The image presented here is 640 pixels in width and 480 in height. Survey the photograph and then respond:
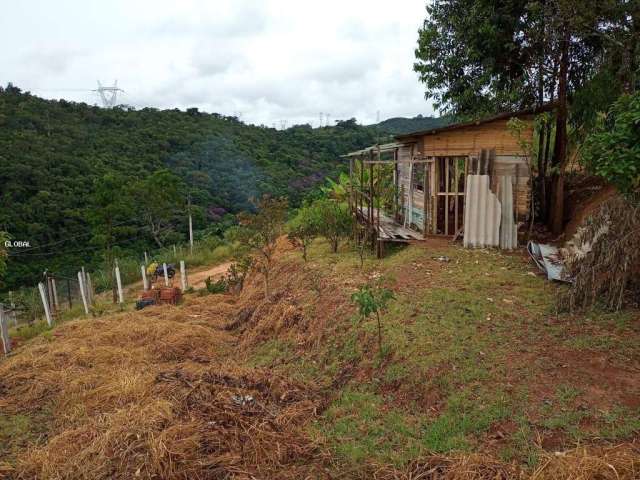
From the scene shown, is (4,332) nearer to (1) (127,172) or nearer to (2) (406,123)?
(1) (127,172)

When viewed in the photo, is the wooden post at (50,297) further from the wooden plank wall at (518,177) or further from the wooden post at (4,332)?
the wooden plank wall at (518,177)

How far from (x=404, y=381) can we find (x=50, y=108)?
36.0 m

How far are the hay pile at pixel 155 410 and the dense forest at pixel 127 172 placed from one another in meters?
8.26

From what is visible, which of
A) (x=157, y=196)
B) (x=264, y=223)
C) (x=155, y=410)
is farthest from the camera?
(x=157, y=196)

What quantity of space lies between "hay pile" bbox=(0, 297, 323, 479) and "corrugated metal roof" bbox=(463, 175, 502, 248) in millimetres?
5752

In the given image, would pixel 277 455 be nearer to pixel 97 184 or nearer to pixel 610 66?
pixel 610 66

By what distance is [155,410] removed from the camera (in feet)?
15.7

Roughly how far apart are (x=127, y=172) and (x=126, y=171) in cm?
12

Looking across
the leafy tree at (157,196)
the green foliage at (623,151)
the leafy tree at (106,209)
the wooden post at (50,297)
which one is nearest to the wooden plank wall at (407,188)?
the green foliage at (623,151)

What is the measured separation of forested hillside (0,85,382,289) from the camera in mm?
21719

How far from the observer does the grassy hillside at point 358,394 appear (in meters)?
3.96

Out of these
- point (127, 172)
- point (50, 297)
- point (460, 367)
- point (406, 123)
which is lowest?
point (50, 297)

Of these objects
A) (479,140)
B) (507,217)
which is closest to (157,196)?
(479,140)

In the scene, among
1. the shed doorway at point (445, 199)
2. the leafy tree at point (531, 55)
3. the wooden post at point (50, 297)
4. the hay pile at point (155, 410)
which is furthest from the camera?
the wooden post at point (50, 297)
